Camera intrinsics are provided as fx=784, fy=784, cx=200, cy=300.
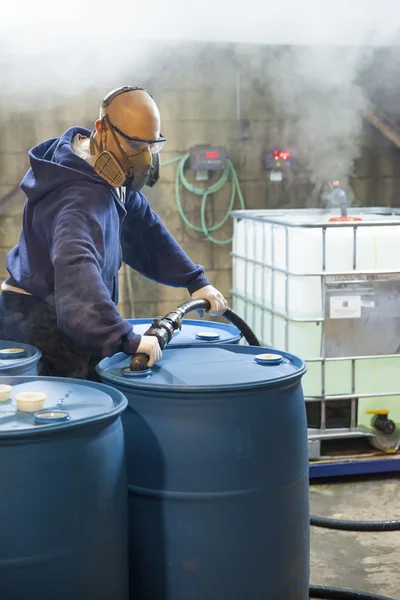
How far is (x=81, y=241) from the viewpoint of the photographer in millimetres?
1983

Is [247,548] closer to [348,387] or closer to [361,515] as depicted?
[361,515]

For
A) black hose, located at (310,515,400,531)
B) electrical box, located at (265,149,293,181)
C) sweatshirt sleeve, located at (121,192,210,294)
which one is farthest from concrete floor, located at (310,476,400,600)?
electrical box, located at (265,149,293,181)

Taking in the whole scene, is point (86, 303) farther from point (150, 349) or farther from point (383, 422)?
point (383, 422)

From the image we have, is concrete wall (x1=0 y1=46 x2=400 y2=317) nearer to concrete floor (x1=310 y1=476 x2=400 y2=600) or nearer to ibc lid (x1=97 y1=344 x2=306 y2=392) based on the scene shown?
concrete floor (x1=310 y1=476 x2=400 y2=600)

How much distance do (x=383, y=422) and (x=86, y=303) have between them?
76.2 inches

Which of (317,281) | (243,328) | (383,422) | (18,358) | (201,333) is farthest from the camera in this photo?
(383,422)

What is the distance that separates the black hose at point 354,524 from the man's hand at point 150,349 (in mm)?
1390

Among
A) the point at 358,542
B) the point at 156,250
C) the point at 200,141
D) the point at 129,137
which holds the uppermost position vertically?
the point at 200,141

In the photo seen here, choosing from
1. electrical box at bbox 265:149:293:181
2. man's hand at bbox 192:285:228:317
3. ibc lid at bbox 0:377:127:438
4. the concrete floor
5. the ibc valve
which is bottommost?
the concrete floor

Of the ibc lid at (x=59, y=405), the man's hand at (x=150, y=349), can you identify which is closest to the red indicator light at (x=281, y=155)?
the man's hand at (x=150, y=349)

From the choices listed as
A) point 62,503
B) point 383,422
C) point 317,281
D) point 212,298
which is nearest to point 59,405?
point 62,503

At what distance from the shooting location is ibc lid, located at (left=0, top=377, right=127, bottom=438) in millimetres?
1497

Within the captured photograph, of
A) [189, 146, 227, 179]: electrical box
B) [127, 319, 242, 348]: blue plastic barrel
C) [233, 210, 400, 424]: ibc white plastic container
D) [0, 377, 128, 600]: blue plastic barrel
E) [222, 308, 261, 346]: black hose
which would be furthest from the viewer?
[189, 146, 227, 179]: electrical box

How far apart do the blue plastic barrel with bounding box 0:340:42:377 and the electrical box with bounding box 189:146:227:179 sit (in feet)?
7.64
